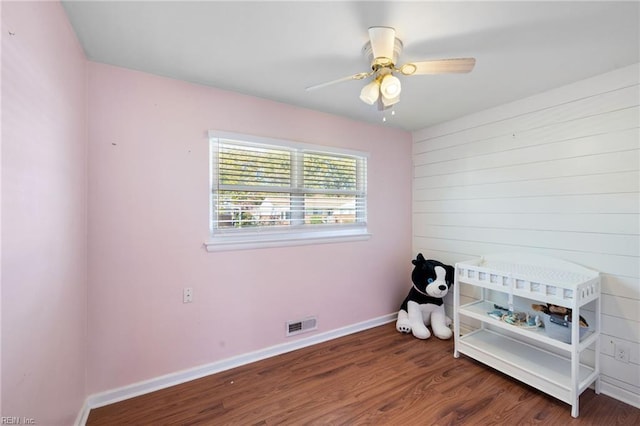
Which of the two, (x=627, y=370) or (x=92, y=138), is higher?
(x=92, y=138)

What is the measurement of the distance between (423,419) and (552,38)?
247cm

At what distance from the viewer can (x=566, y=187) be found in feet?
7.21

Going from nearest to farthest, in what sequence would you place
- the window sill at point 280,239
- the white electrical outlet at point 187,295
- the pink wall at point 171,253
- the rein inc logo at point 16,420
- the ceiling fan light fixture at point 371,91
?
the rein inc logo at point 16,420 → the ceiling fan light fixture at point 371,91 → the pink wall at point 171,253 → the white electrical outlet at point 187,295 → the window sill at point 280,239

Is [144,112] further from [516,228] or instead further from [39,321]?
[516,228]

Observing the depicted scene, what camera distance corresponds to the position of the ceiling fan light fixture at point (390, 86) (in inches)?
60.9

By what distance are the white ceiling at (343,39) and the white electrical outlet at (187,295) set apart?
1623mm

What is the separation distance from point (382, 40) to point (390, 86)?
0.80ft

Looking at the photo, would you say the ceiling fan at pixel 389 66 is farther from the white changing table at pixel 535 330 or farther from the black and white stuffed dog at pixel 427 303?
the black and white stuffed dog at pixel 427 303

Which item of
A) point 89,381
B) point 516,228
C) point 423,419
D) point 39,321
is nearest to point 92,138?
point 39,321

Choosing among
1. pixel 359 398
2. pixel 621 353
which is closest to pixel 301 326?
pixel 359 398

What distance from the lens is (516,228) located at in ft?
8.20

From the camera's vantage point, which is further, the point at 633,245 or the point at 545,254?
the point at 545,254

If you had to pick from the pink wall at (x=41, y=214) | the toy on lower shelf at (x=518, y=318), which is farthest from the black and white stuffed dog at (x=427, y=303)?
the pink wall at (x=41, y=214)

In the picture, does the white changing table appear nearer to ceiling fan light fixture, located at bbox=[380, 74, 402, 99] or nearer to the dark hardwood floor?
the dark hardwood floor
